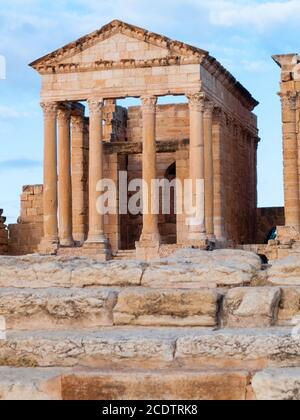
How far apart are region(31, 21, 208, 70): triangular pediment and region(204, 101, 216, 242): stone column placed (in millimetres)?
2429

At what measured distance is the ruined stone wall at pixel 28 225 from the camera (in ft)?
121

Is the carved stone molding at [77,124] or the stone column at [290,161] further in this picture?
the carved stone molding at [77,124]

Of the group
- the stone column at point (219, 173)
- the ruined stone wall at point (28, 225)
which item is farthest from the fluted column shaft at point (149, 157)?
the ruined stone wall at point (28, 225)

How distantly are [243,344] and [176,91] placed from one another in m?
26.3

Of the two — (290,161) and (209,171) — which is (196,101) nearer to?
(209,171)

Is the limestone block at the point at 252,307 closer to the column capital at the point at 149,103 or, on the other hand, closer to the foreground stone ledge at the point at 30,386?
the foreground stone ledge at the point at 30,386

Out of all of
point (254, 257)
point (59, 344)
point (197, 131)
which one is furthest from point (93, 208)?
point (59, 344)

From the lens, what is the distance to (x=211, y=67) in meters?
32.7

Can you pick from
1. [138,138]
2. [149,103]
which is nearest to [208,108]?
[149,103]

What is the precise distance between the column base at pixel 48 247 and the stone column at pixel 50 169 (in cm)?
24

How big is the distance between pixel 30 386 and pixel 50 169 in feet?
91.6

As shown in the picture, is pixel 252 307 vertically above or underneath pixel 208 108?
underneath

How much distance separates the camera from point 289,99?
30453 mm
